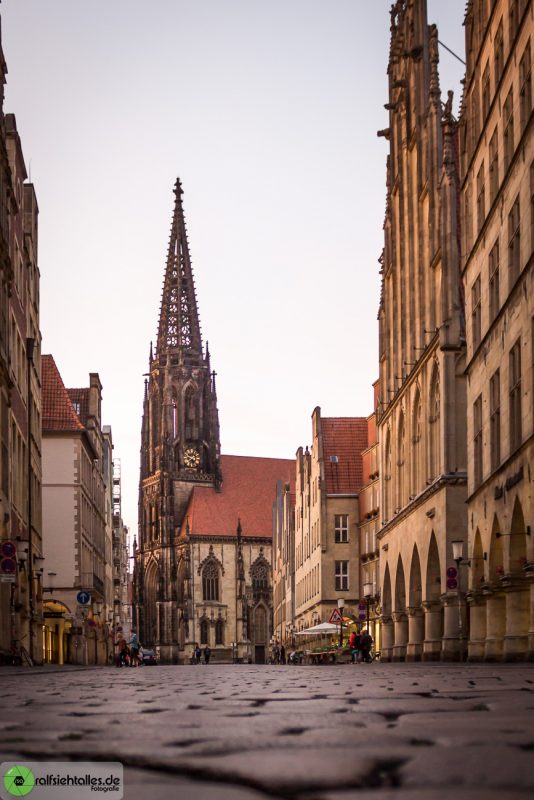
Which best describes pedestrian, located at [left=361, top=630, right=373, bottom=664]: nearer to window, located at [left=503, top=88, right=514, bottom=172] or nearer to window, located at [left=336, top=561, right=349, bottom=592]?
window, located at [left=503, top=88, right=514, bottom=172]

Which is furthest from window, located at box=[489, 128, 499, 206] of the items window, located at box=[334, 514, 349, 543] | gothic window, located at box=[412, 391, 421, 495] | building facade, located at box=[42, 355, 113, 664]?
window, located at box=[334, 514, 349, 543]

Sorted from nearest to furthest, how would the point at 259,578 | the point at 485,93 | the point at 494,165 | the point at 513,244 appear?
the point at 513,244 → the point at 494,165 → the point at 485,93 → the point at 259,578

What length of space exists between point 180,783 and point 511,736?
6.13ft

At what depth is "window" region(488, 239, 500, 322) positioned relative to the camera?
31.4 metres

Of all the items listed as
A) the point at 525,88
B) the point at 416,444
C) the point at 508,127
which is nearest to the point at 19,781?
the point at 525,88

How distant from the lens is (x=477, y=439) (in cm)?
3416

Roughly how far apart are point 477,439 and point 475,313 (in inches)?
129

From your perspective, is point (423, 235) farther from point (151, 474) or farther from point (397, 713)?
point (151, 474)

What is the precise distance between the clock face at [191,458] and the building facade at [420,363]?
297ft

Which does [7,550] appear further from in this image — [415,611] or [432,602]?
[415,611]

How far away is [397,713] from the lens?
692 cm

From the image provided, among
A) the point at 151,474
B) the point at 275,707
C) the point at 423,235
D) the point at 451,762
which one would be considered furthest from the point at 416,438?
the point at 151,474

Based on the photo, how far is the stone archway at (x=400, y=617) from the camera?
162 feet

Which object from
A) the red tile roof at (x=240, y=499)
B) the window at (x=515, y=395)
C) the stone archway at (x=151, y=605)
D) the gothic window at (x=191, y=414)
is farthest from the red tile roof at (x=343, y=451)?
the stone archway at (x=151, y=605)
